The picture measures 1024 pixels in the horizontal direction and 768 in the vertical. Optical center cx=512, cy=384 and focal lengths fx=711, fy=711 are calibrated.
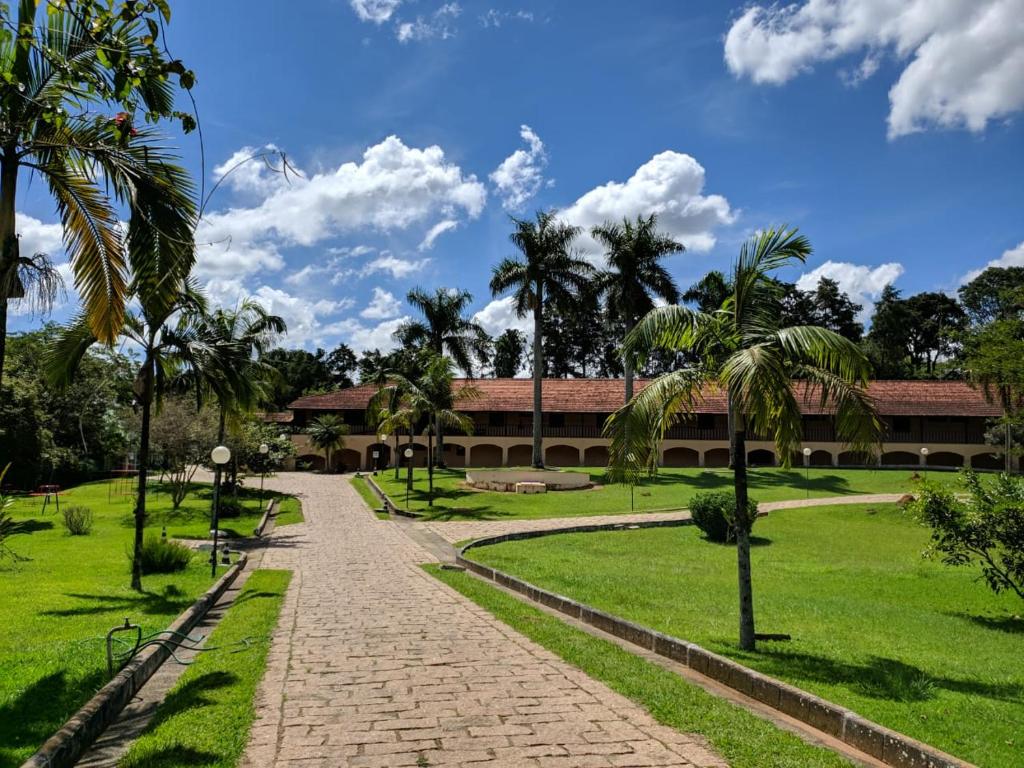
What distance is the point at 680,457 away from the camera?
45031 millimetres

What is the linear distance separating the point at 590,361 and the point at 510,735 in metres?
64.0

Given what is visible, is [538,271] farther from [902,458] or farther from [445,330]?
[902,458]

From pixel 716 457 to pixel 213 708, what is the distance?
139 ft

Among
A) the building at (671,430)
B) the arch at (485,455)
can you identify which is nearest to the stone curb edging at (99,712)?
the building at (671,430)

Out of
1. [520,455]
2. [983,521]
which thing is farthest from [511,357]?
[983,521]

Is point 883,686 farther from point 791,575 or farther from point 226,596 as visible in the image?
point 226,596

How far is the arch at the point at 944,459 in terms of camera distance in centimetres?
4481

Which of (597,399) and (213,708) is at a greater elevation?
(597,399)

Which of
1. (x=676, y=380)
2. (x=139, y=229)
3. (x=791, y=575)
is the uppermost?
(x=139, y=229)

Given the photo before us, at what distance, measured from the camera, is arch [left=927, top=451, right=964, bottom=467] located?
44.8m

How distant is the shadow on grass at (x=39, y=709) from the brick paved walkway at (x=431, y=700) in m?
1.38

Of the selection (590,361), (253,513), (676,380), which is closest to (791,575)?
(676,380)

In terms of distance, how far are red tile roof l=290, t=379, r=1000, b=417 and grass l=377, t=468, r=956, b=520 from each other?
665 centimetres

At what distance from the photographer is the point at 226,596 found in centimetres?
1155
